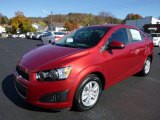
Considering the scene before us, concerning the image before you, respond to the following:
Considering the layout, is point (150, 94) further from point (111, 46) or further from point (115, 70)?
point (111, 46)

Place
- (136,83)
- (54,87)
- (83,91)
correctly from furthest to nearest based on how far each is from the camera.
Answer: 1. (136,83)
2. (83,91)
3. (54,87)

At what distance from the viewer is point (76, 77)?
3.78 metres

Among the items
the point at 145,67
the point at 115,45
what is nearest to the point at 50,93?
the point at 115,45

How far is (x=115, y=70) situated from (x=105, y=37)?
77 centimetres

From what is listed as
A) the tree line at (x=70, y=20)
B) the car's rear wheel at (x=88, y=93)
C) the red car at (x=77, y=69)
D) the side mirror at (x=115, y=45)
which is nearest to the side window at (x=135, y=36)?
the red car at (x=77, y=69)

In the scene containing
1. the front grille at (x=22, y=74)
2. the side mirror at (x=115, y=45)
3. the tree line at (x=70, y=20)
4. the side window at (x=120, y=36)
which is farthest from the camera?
the tree line at (x=70, y=20)

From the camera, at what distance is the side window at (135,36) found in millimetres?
5663

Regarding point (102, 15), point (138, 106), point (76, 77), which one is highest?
point (102, 15)

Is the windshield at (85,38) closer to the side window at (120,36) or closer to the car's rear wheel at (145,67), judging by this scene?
A: the side window at (120,36)

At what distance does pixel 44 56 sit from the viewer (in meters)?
4.19

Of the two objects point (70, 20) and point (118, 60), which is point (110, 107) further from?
point (70, 20)

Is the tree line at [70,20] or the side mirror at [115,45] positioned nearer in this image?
the side mirror at [115,45]

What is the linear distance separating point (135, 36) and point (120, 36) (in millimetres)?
852

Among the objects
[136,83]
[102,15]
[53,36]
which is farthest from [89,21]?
[136,83]
